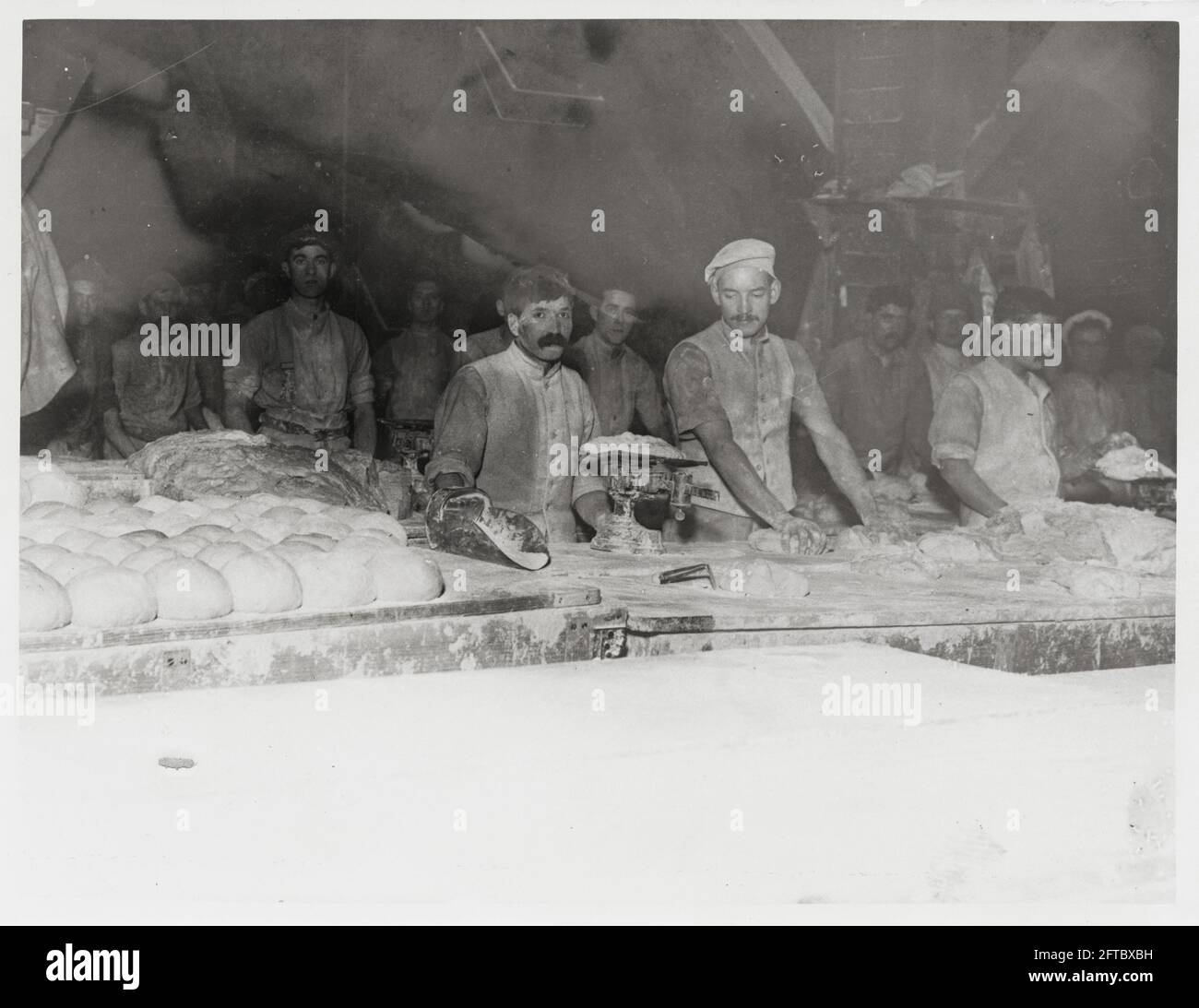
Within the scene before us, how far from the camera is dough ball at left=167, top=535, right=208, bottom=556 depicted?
464 centimetres

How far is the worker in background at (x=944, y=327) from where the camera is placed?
7484mm

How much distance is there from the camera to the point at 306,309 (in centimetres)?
716

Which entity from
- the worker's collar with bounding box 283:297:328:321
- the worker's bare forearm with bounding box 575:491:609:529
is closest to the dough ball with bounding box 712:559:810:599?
the worker's bare forearm with bounding box 575:491:609:529

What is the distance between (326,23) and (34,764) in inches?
156

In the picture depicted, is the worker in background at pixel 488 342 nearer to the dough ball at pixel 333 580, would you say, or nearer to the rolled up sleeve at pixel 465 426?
the rolled up sleeve at pixel 465 426

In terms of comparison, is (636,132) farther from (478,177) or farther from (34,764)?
(34,764)

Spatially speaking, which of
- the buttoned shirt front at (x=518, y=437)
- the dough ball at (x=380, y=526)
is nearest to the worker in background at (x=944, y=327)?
the buttoned shirt front at (x=518, y=437)

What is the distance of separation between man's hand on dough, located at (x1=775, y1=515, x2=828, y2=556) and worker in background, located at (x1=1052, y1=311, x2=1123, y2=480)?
1.62 m

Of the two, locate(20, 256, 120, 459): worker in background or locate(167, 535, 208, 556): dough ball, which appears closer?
locate(167, 535, 208, 556): dough ball

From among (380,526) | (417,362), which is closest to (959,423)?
(417,362)

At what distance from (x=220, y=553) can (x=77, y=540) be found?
1.97 feet

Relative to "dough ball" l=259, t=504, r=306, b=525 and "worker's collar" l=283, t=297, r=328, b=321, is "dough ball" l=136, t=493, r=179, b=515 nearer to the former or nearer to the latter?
"dough ball" l=259, t=504, r=306, b=525

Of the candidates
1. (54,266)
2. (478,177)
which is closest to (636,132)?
(478,177)

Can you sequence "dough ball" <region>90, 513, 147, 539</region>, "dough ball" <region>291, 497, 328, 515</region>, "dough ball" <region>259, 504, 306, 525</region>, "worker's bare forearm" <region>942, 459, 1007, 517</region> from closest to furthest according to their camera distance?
"dough ball" <region>90, 513, 147, 539</region> → "dough ball" <region>259, 504, 306, 525</region> → "dough ball" <region>291, 497, 328, 515</region> → "worker's bare forearm" <region>942, 459, 1007, 517</region>
